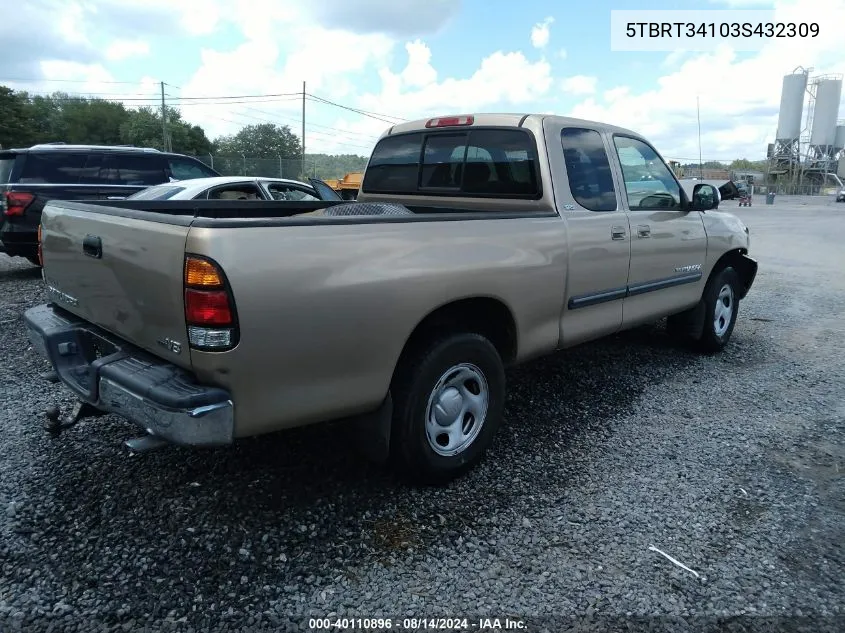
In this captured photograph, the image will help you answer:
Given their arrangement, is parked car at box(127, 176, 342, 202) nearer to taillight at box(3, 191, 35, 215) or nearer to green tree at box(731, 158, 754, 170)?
taillight at box(3, 191, 35, 215)

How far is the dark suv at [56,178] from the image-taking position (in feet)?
25.9

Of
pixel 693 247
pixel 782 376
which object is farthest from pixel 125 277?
pixel 782 376

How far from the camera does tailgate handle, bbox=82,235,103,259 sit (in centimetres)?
270

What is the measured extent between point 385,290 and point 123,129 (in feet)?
232

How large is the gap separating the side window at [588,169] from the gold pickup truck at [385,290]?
0.01m

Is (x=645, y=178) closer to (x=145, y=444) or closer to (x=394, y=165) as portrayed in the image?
(x=394, y=165)

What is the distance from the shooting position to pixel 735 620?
2.27 metres

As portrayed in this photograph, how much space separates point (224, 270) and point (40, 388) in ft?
10.0

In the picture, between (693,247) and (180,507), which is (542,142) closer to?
(693,247)

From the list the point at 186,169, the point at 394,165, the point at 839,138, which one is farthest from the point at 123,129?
the point at 839,138

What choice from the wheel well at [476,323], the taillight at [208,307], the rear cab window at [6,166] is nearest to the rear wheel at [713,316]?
the wheel well at [476,323]

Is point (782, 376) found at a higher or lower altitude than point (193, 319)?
lower

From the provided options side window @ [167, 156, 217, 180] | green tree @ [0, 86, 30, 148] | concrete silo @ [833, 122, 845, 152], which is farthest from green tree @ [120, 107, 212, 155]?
concrete silo @ [833, 122, 845, 152]

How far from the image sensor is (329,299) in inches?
94.8
